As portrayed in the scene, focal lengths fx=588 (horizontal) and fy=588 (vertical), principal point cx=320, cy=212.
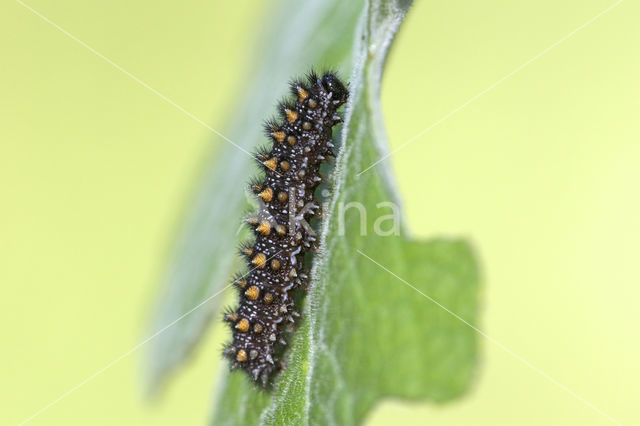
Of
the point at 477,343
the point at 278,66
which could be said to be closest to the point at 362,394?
the point at 477,343

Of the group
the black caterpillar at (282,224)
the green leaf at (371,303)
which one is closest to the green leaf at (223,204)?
the black caterpillar at (282,224)

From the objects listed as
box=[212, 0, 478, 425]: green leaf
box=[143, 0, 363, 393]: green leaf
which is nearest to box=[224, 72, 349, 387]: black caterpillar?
box=[143, 0, 363, 393]: green leaf

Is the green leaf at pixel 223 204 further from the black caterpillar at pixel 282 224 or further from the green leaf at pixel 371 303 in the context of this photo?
the green leaf at pixel 371 303

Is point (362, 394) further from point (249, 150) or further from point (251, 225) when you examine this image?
point (249, 150)

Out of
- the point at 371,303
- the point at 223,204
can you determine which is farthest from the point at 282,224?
the point at 371,303

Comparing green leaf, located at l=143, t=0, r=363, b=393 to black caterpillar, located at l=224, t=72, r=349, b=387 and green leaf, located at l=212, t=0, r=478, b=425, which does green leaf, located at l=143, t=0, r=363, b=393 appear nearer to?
black caterpillar, located at l=224, t=72, r=349, b=387

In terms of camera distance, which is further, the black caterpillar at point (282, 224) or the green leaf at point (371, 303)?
the black caterpillar at point (282, 224)
